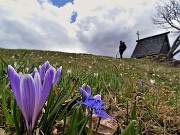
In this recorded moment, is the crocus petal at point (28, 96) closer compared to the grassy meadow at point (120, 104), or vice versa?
the crocus petal at point (28, 96)

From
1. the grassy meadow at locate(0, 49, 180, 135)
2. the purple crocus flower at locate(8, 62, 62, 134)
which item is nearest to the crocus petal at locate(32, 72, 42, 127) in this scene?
the purple crocus flower at locate(8, 62, 62, 134)

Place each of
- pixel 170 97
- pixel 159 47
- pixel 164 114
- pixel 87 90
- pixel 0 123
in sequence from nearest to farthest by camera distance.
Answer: pixel 87 90
pixel 0 123
pixel 164 114
pixel 170 97
pixel 159 47

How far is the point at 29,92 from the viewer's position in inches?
31.2

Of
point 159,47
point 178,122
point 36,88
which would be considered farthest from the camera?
point 159,47

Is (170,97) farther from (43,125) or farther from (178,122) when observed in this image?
(43,125)

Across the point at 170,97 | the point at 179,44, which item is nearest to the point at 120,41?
the point at 179,44

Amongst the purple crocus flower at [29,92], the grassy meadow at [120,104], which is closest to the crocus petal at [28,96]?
the purple crocus flower at [29,92]

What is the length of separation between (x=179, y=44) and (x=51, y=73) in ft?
146

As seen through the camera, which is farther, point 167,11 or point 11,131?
point 167,11

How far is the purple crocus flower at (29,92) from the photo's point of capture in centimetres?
79

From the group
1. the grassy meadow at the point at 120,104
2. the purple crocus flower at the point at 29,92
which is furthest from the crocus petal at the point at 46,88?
the grassy meadow at the point at 120,104

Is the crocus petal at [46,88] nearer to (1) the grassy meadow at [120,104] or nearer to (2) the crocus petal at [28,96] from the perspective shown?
(2) the crocus petal at [28,96]

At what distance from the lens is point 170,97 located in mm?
3062

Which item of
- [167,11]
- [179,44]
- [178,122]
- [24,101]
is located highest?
[167,11]
